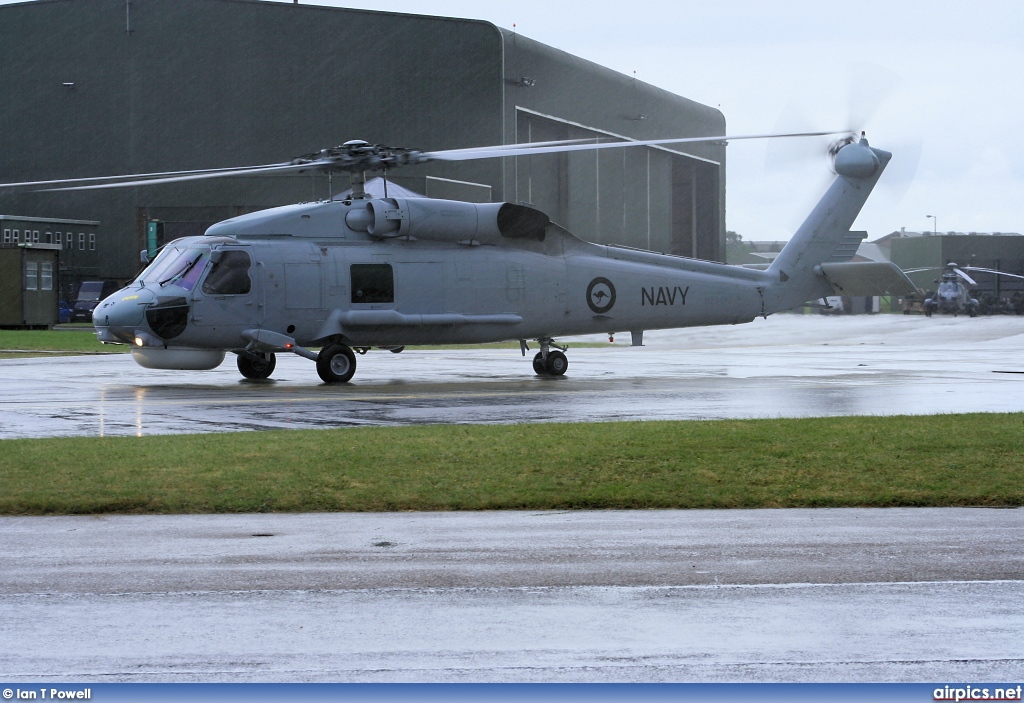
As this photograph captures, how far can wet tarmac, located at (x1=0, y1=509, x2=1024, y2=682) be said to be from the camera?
201 inches

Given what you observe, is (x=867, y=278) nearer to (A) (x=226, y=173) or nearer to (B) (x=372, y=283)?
(B) (x=372, y=283)

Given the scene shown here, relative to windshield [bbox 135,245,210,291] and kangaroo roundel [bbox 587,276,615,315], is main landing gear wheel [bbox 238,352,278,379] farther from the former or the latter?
kangaroo roundel [bbox 587,276,615,315]

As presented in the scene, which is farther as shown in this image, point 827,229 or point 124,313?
point 827,229

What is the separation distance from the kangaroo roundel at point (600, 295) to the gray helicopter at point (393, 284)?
0.03 metres

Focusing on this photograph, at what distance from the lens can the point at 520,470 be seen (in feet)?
33.3

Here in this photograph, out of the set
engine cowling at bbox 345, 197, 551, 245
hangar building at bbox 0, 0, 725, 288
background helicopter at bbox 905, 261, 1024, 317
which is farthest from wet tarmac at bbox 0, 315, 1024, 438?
background helicopter at bbox 905, 261, 1024, 317

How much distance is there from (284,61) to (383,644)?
54.6 metres

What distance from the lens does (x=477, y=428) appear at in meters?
13.0

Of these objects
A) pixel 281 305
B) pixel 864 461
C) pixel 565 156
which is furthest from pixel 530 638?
pixel 565 156

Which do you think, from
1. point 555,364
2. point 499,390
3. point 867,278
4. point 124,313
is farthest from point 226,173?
point 867,278

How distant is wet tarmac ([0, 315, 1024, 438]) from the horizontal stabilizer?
5.49ft

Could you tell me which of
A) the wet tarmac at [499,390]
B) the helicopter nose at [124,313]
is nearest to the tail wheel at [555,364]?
the wet tarmac at [499,390]

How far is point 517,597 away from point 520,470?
12.8 ft

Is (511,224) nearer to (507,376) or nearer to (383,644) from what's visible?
(507,376)
